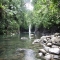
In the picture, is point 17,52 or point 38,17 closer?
point 17,52

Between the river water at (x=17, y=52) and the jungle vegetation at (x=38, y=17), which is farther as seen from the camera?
the jungle vegetation at (x=38, y=17)

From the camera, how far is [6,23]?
109 feet

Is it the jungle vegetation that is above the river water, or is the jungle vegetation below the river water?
above

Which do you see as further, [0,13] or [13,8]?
[13,8]

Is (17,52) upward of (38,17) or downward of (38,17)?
downward

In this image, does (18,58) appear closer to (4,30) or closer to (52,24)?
(52,24)

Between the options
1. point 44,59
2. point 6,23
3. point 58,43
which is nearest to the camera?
point 44,59

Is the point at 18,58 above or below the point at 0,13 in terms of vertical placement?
below

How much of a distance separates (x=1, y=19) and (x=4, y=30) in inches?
88.3

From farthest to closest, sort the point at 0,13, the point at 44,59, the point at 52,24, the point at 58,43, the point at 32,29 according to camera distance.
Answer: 1. the point at 32,29
2. the point at 0,13
3. the point at 52,24
4. the point at 58,43
5. the point at 44,59

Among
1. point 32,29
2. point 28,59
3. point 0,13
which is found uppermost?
point 0,13

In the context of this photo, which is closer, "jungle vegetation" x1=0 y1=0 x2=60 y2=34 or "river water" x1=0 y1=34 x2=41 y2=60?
"river water" x1=0 y1=34 x2=41 y2=60

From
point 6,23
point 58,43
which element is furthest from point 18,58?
point 6,23

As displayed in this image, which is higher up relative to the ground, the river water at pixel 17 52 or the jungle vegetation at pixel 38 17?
the jungle vegetation at pixel 38 17
